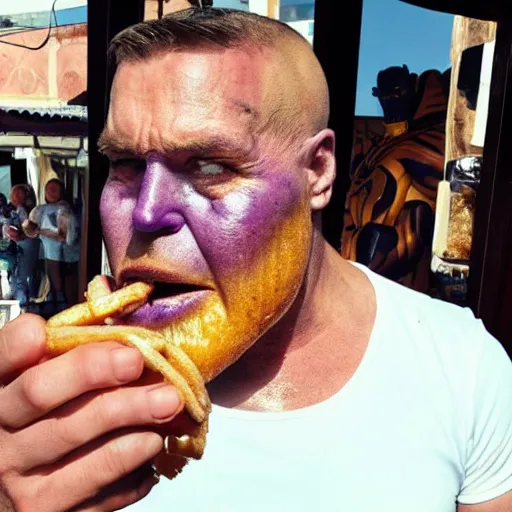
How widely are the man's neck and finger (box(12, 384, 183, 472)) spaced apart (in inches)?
24.3

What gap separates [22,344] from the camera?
956mm

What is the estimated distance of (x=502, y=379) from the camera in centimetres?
161

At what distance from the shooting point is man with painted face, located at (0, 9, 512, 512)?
99cm

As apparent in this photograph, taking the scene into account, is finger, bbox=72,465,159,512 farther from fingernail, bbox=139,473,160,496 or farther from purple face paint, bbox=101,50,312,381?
purple face paint, bbox=101,50,312,381

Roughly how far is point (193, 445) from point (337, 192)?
119 inches

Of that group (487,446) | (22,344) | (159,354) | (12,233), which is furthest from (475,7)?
(12,233)

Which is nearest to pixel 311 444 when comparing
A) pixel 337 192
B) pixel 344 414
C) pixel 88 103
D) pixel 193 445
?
pixel 344 414

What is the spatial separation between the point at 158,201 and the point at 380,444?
0.81 metres

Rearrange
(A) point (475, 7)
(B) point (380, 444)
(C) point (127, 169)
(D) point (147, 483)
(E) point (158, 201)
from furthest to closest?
(A) point (475, 7) → (B) point (380, 444) → (C) point (127, 169) → (E) point (158, 201) → (D) point (147, 483)

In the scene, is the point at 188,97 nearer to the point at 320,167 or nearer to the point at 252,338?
the point at 320,167

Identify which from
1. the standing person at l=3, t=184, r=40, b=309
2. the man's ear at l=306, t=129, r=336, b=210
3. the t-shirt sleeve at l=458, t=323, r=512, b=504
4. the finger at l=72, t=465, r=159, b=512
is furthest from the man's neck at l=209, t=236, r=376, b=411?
the standing person at l=3, t=184, r=40, b=309

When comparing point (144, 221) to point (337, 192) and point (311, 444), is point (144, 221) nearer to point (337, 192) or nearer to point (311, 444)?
point (311, 444)

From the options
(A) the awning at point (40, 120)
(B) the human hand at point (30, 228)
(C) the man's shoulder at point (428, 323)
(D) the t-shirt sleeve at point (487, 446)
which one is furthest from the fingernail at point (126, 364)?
(B) the human hand at point (30, 228)

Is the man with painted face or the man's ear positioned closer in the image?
the man with painted face
